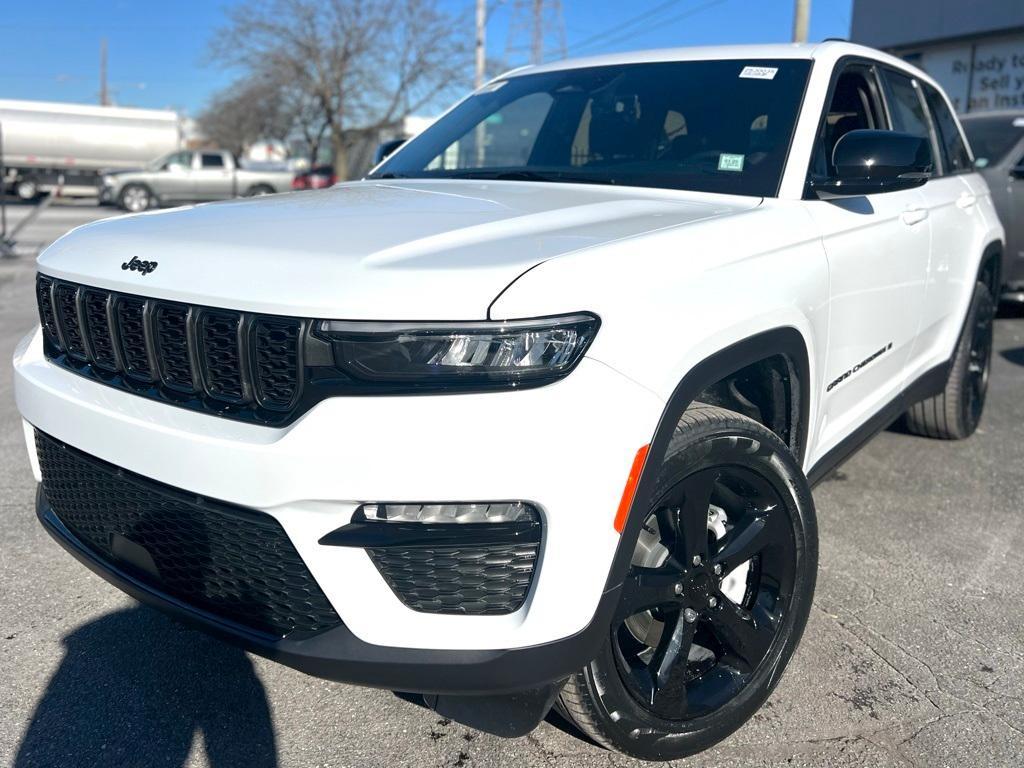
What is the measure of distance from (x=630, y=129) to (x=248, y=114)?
41.8 m

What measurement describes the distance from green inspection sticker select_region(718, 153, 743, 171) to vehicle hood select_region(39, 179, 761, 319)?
188 millimetres

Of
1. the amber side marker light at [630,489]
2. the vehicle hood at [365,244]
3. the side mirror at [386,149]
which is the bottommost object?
the amber side marker light at [630,489]

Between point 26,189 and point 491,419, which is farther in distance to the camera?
point 26,189

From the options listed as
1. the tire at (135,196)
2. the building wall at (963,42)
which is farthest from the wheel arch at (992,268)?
the tire at (135,196)

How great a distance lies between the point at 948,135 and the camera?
4.61 meters

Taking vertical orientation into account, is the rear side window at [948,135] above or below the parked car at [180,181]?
above

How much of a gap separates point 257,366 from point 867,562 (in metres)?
2.48

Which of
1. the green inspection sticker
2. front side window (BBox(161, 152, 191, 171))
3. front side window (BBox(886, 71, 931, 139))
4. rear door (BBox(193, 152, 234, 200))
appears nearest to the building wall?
front side window (BBox(886, 71, 931, 139))

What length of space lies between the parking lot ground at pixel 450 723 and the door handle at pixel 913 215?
48.4 inches

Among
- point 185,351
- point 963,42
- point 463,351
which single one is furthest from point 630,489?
point 963,42

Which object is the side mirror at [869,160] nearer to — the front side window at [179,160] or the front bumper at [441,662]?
the front bumper at [441,662]

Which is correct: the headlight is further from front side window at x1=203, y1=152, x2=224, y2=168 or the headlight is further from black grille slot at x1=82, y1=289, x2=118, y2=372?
front side window at x1=203, y1=152, x2=224, y2=168

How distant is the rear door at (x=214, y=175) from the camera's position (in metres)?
26.6

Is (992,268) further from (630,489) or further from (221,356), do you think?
(221,356)
